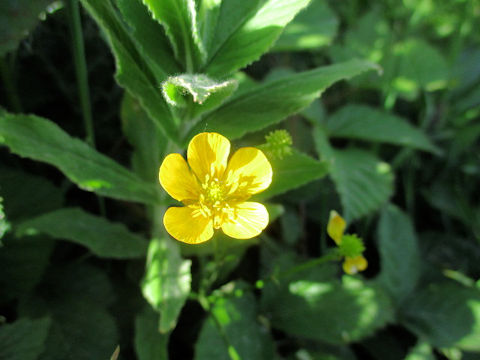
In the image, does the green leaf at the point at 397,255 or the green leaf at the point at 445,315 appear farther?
the green leaf at the point at 397,255

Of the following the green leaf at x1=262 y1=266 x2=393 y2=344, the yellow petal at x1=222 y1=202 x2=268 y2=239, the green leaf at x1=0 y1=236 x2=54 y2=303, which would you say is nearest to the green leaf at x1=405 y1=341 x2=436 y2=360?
the green leaf at x1=262 y1=266 x2=393 y2=344

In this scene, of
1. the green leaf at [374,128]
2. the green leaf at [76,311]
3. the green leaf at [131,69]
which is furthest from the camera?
the green leaf at [374,128]

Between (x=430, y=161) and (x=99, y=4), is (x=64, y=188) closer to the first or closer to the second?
(x=99, y=4)

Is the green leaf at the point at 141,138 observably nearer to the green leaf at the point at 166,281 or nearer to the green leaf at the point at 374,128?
the green leaf at the point at 166,281

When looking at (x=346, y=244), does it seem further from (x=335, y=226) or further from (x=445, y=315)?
(x=445, y=315)

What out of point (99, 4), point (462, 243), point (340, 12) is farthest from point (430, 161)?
point (99, 4)

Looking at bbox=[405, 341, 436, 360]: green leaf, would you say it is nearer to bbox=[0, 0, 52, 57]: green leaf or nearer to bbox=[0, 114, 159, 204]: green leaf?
bbox=[0, 114, 159, 204]: green leaf

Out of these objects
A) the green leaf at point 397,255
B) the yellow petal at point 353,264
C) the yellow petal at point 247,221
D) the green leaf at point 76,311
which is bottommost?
the green leaf at point 397,255

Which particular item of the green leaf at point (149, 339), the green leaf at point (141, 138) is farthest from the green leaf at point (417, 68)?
the green leaf at point (149, 339)
